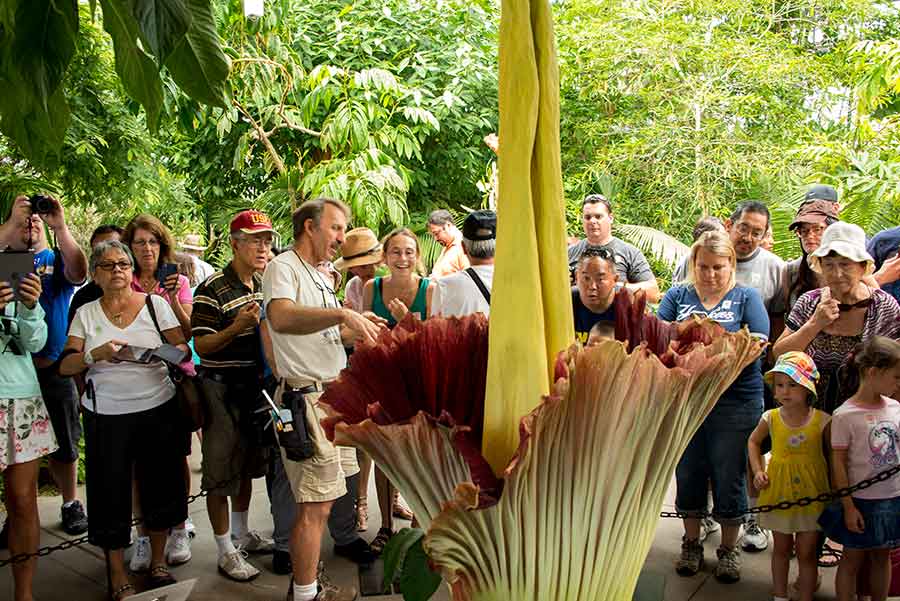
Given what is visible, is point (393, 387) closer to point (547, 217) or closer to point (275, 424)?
point (547, 217)

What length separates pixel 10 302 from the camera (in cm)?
263

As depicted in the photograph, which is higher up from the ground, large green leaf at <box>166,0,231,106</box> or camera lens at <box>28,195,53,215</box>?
large green leaf at <box>166,0,231,106</box>

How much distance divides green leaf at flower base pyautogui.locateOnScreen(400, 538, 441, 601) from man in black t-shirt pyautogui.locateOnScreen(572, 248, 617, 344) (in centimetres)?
225

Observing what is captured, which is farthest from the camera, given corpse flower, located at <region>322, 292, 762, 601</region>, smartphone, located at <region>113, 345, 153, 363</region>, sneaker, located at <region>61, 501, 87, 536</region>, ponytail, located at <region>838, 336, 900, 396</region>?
sneaker, located at <region>61, 501, 87, 536</region>

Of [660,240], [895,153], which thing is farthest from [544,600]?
[660,240]

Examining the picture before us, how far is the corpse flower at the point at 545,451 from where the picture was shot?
1.32ft

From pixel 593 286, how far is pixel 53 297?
2181 millimetres

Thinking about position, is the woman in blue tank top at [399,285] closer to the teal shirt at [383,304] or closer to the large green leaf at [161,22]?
the teal shirt at [383,304]

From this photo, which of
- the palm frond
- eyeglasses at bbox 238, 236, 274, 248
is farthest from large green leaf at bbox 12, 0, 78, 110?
the palm frond

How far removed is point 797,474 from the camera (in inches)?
102

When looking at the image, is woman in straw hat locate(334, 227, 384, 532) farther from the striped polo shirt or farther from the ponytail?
the ponytail

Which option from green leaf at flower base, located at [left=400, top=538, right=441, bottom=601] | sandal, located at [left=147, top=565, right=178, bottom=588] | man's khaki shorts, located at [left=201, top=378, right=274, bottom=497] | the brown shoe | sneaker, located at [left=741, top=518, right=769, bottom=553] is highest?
green leaf at flower base, located at [left=400, top=538, right=441, bottom=601]

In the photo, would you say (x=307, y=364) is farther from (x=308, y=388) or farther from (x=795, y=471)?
(x=795, y=471)

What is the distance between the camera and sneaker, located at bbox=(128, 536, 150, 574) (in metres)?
3.03
